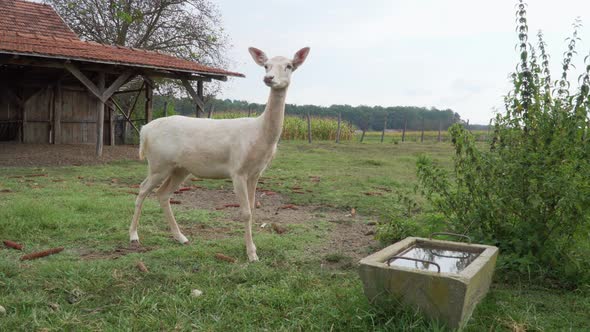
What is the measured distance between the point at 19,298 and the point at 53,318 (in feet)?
1.47

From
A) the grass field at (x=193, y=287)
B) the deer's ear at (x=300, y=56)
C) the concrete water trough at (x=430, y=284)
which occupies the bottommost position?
the grass field at (x=193, y=287)

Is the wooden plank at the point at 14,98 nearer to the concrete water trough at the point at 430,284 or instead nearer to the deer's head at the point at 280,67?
the deer's head at the point at 280,67

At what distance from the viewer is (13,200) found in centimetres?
689

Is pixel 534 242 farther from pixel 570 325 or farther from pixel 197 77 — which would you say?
pixel 197 77

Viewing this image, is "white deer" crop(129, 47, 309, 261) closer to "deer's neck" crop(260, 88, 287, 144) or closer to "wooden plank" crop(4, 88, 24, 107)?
"deer's neck" crop(260, 88, 287, 144)

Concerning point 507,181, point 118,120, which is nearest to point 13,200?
point 507,181

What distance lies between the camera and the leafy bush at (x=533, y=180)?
400cm

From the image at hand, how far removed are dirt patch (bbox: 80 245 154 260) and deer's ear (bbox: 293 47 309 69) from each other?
2.29 meters

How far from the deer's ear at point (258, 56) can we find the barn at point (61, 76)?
8942 mm

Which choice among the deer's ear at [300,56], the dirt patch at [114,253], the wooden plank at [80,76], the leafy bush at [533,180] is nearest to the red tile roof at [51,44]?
the wooden plank at [80,76]

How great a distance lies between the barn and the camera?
1289cm

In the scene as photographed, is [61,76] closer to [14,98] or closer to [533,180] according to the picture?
[14,98]

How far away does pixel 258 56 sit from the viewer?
4852mm

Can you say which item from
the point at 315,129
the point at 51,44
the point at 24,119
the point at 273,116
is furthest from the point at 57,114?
→ the point at 315,129
